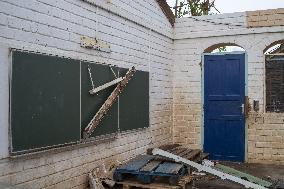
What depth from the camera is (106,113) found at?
6.43 meters

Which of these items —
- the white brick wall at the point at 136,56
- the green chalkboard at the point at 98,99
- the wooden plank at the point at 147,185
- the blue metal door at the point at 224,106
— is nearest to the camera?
the white brick wall at the point at 136,56

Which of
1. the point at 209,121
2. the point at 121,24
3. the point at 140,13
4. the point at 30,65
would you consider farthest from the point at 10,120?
the point at 209,121

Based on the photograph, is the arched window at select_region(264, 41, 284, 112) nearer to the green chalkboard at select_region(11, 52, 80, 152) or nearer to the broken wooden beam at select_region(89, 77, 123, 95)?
the broken wooden beam at select_region(89, 77, 123, 95)

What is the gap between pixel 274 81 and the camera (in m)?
9.11

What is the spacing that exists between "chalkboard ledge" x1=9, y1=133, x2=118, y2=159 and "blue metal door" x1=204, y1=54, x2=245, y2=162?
12.3ft

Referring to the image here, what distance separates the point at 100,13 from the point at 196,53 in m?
4.09

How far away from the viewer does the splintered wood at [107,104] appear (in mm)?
5793

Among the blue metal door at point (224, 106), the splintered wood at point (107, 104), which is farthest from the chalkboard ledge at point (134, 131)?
the blue metal door at point (224, 106)

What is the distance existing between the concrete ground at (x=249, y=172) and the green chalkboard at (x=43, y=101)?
9.54 feet

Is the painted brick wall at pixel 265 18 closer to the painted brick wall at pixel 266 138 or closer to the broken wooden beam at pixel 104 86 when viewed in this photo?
the painted brick wall at pixel 266 138

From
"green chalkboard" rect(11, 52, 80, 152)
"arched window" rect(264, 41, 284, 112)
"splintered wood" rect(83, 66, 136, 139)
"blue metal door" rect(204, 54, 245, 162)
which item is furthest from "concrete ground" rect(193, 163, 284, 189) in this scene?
"green chalkboard" rect(11, 52, 80, 152)

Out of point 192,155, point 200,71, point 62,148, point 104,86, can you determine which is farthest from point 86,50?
point 200,71

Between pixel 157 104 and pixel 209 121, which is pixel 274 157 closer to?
pixel 209 121

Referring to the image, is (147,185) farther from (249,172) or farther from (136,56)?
(249,172)
